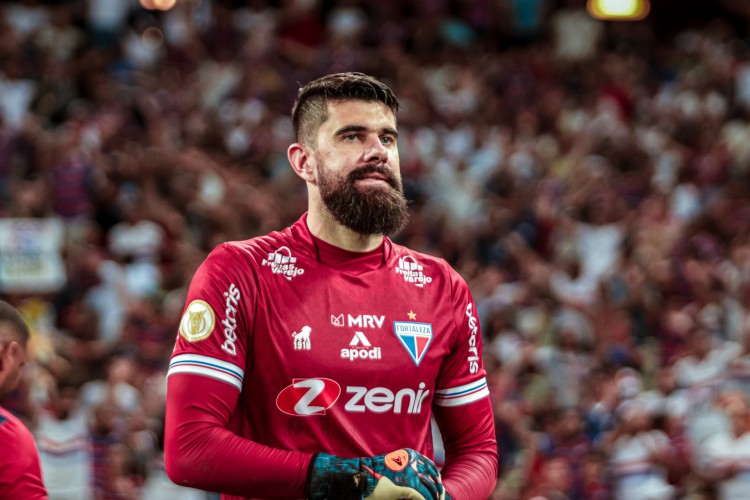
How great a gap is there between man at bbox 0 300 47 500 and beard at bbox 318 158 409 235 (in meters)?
1.21

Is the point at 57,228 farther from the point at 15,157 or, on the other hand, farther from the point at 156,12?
the point at 156,12

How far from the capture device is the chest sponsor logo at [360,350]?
12.3ft

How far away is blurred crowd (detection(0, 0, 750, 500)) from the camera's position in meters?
9.70

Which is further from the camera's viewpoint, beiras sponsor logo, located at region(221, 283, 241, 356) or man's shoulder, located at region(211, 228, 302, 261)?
man's shoulder, located at region(211, 228, 302, 261)

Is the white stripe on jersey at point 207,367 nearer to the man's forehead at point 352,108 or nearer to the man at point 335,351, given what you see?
the man at point 335,351

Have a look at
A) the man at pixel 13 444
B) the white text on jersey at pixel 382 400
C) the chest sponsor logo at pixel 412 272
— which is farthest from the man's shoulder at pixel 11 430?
the chest sponsor logo at pixel 412 272

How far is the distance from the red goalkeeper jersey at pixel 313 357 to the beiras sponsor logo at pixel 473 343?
38 millimetres

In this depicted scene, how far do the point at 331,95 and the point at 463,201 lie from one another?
9.60 metres

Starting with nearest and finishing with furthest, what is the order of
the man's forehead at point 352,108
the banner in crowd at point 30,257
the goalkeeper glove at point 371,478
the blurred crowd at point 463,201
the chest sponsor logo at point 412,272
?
the goalkeeper glove at point 371,478 < the man's forehead at point 352,108 < the chest sponsor logo at point 412,272 < the blurred crowd at point 463,201 < the banner in crowd at point 30,257

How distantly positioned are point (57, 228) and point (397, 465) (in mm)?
8229

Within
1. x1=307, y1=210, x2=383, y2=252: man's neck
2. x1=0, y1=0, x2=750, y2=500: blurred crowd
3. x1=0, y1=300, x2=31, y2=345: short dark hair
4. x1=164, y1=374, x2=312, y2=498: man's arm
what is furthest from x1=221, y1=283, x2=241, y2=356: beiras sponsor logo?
x1=0, y1=0, x2=750, y2=500: blurred crowd

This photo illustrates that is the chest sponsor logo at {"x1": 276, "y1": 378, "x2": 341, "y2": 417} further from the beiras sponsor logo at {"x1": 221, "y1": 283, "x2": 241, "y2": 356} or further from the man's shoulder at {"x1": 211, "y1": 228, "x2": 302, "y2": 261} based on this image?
the man's shoulder at {"x1": 211, "y1": 228, "x2": 302, "y2": 261}

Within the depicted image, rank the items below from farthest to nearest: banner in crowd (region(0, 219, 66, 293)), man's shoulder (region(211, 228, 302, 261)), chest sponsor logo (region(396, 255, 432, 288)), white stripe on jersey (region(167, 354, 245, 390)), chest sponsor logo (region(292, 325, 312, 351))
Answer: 1. banner in crowd (region(0, 219, 66, 293))
2. chest sponsor logo (region(396, 255, 432, 288))
3. man's shoulder (region(211, 228, 302, 261))
4. chest sponsor logo (region(292, 325, 312, 351))
5. white stripe on jersey (region(167, 354, 245, 390))

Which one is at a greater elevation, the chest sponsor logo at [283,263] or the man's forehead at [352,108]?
the man's forehead at [352,108]
